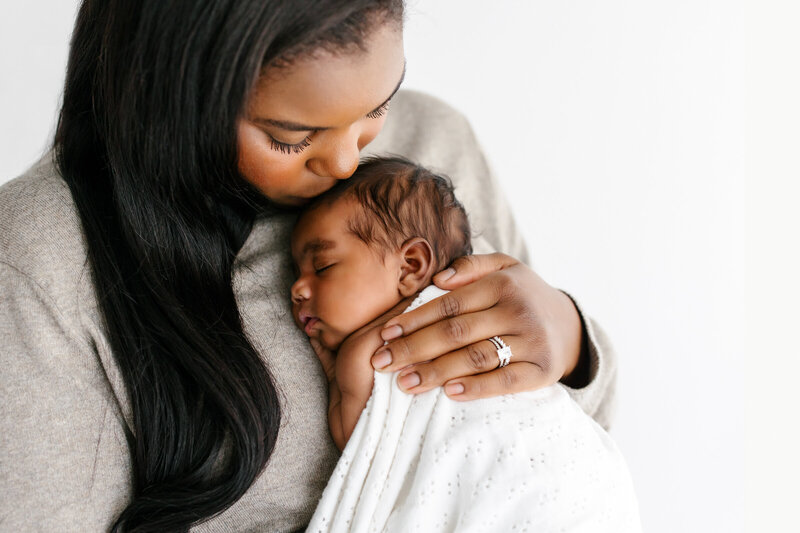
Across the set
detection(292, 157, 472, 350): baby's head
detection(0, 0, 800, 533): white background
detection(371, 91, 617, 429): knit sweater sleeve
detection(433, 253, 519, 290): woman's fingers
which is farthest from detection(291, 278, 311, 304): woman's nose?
detection(0, 0, 800, 533): white background

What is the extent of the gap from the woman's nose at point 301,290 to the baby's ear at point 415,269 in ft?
0.50

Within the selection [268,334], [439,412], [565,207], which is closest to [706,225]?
[565,207]

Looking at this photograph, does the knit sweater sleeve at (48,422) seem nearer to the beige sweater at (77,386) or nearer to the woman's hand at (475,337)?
the beige sweater at (77,386)

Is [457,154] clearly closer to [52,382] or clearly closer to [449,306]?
[449,306]

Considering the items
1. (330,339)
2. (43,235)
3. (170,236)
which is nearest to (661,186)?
(330,339)

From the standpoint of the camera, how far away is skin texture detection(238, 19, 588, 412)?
2.89 feet

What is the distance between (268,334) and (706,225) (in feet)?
4.82

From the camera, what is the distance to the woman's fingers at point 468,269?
115 cm

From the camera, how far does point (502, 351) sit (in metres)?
1.08

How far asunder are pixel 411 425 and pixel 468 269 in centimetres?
29

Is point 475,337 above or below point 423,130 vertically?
below

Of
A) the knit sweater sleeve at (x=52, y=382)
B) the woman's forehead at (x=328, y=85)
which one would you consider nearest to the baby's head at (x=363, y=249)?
the woman's forehead at (x=328, y=85)

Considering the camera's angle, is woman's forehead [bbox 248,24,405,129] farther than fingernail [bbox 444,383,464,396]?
No

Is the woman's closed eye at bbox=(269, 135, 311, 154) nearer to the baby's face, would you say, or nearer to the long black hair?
the long black hair
